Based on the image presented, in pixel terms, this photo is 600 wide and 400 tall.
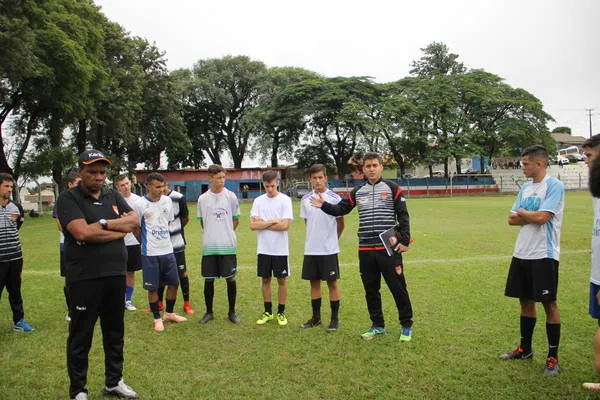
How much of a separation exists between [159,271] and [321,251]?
7.68 feet

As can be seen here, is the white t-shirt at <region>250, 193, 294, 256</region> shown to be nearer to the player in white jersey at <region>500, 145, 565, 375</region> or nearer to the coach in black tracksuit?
the coach in black tracksuit

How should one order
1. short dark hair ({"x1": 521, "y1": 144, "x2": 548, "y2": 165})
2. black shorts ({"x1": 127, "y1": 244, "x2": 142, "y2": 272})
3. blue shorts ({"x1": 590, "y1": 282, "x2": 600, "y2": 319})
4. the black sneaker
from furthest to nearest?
black shorts ({"x1": 127, "y1": 244, "x2": 142, "y2": 272}) < the black sneaker < short dark hair ({"x1": 521, "y1": 144, "x2": 548, "y2": 165}) < blue shorts ({"x1": 590, "y1": 282, "x2": 600, "y2": 319})

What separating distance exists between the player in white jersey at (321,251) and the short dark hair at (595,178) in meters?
3.34

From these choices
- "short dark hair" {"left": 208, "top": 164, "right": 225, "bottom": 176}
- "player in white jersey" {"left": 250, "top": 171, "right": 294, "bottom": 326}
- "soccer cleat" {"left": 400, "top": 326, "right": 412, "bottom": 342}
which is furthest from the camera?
"short dark hair" {"left": 208, "top": 164, "right": 225, "bottom": 176}

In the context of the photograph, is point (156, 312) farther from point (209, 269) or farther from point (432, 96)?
point (432, 96)

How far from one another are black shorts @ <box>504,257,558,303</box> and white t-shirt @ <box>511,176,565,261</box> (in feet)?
0.22

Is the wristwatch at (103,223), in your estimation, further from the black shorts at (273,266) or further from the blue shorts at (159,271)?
the black shorts at (273,266)

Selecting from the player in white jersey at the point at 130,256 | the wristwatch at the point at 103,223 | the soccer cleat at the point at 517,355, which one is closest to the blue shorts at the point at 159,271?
the player in white jersey at the point at 130,256

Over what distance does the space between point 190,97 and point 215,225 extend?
50.4 m

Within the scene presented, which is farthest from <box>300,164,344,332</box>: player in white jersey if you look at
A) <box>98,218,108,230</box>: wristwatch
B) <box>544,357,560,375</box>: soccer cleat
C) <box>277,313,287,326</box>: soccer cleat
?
<box>98,218,108,230</box>: wristwatch

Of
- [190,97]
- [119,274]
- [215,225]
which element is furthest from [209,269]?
[190,97]

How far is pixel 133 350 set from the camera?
5.30 metres

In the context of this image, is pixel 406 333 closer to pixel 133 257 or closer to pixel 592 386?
pixel 592 386

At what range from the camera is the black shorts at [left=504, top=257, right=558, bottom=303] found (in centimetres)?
446
